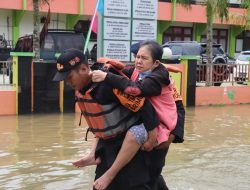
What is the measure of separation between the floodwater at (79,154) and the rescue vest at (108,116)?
2608mm

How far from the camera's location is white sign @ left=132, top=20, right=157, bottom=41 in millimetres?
11180

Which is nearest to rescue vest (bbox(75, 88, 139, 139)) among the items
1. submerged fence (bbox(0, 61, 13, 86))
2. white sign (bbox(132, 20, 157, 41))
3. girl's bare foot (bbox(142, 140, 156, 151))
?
girl's bare foot (bbox(142, 140, 156, 151))

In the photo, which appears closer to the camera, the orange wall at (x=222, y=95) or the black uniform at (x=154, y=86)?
the black uniform at (x=154, y=86)

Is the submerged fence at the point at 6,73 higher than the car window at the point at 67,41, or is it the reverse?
the car window at the point at 67,41

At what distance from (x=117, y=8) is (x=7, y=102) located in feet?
10.8

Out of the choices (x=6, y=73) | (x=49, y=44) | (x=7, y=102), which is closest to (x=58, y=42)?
(x=49, y=44)

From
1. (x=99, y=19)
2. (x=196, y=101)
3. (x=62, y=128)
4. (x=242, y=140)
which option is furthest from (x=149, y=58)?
(x=196, y=101)

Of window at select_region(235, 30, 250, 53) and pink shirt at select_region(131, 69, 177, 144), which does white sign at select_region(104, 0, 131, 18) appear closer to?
pink shirt at select_region(131, 69, 177, 144)

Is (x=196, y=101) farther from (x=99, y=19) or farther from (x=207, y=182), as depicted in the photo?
(x=207, y=182)

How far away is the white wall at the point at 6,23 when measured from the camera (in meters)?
26.3

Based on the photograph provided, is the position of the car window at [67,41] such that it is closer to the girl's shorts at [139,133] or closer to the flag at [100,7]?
the flag at [100,7]

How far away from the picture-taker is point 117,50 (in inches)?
428

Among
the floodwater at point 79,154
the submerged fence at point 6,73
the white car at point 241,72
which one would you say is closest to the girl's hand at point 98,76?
the floodwater at point 79,154

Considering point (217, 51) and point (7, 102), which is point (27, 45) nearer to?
point (7, 102)
